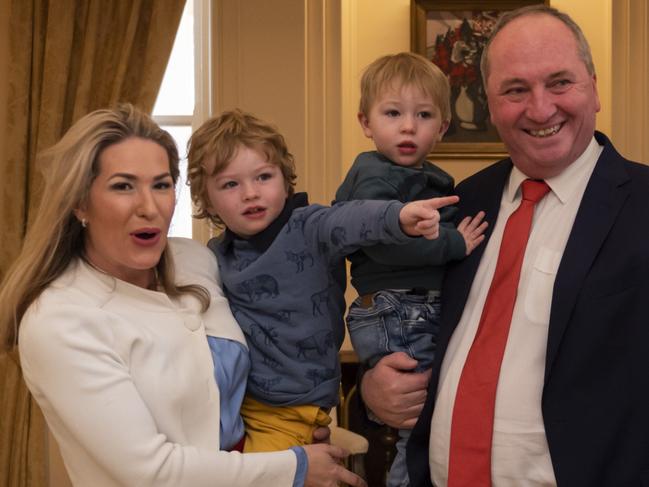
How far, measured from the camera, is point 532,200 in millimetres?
2379

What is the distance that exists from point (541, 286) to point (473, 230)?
284 millimetres

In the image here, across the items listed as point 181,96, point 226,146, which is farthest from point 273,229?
point 181,96

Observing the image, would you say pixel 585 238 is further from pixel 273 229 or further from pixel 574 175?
pixel 273 229

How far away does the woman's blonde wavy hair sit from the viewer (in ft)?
7.01

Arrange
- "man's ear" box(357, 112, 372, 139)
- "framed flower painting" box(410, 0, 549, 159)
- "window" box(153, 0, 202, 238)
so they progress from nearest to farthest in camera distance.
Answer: "man's ear" box(357, 112, 372, 139), "window" box(153, 0, 202, 238), "framed flower painting" box(410, 0, 549, 159)

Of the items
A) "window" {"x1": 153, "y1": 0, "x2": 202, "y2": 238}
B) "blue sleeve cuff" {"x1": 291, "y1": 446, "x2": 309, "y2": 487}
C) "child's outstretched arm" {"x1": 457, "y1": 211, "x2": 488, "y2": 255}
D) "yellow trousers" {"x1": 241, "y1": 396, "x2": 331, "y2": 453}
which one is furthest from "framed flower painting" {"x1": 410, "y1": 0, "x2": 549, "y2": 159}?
"blue sleeve cuff" {"x1": 291, "y1": 446, "x2": 309, "y2": 487}

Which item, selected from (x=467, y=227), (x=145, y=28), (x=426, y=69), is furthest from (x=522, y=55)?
(x=145, y=28)

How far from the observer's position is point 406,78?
249 cm

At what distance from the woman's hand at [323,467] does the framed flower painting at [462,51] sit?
10.4 feet

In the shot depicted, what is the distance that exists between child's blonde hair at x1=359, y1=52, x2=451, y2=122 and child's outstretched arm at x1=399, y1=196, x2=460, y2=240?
17.0 inches

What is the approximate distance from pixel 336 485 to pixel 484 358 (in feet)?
1.59

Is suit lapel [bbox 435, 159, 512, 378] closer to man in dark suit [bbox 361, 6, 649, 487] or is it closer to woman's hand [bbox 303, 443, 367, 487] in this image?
man in dark suit [bbox 361, 6, 649, 487]

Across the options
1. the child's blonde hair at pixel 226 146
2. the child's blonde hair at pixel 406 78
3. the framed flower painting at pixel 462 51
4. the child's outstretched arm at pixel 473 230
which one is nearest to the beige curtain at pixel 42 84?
the framed flower painting at pixel 462 51

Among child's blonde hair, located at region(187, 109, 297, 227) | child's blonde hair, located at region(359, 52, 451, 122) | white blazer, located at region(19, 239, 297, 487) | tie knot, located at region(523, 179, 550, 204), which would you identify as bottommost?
white blazer, located at region(19, 239, 297, 487)
